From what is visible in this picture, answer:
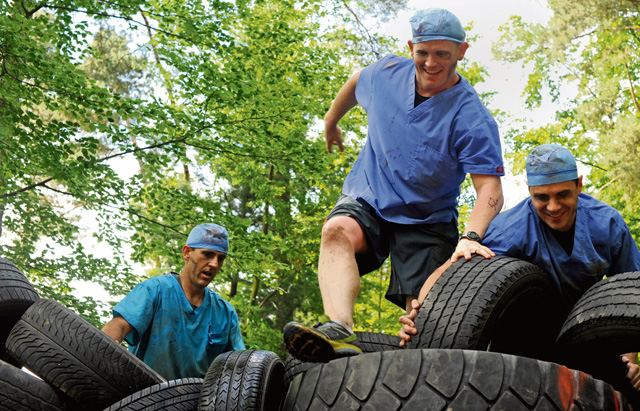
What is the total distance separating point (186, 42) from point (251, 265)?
3965mm

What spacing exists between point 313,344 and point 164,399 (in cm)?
74

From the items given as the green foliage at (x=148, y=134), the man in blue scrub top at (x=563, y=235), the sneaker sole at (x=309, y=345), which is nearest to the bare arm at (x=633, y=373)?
the man in blue scrub top at (x=563, y=235)

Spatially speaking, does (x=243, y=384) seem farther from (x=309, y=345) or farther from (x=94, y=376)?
(x=94, y=376)

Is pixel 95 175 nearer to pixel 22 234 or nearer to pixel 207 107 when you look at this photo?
pixel 207 107

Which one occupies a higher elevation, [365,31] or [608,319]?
[365,31]

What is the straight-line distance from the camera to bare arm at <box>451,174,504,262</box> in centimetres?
259

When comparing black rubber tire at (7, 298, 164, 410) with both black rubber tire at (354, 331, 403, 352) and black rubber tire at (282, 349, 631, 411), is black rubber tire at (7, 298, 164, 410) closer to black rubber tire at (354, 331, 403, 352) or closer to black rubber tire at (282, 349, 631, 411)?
black rubber tire at (354, 331, 403, 352)

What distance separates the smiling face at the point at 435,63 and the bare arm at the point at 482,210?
1.53 ft

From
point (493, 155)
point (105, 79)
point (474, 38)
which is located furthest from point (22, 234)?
point (474, 38)

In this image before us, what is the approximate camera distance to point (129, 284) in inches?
415

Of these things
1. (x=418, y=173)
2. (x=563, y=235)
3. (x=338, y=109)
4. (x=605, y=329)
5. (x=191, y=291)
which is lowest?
(x=605, y=329)

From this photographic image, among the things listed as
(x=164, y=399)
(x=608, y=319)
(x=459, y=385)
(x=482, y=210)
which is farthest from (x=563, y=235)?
(x=164, y=399)

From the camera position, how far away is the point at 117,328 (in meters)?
3.59

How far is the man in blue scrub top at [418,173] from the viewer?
2670mm
